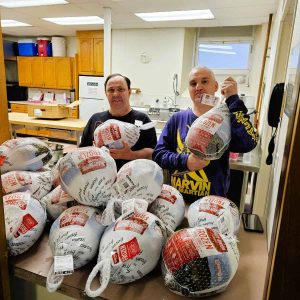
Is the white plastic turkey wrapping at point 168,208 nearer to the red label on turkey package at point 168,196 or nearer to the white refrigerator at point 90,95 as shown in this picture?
the red label on turkey package at point 168,196

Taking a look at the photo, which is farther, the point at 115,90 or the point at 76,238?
the point at 115,90

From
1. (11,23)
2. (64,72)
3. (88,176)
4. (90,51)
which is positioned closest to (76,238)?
(88,176)

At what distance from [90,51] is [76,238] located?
5771mm

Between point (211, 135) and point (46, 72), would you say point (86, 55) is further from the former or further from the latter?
point (211, 135)

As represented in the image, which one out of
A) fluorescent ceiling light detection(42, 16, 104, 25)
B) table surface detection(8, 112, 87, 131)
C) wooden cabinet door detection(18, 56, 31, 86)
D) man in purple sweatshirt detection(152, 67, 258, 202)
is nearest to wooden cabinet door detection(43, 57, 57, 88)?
wooden cabinet door detection(18, 56, 31, 86)

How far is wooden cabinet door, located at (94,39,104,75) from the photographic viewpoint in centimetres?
569

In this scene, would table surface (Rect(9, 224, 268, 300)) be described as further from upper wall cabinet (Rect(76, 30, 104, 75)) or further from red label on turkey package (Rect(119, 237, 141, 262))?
upper wall cabinet (Rect(76, 30, 104, 75))

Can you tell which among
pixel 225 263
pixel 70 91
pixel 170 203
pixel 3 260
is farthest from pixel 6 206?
pixel 70 91

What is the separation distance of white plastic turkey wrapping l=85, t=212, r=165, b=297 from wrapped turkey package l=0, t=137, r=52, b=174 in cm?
47

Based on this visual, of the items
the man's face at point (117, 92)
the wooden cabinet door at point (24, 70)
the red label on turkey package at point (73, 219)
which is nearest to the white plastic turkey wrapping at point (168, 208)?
the red label on turkey package at point (73, 219)

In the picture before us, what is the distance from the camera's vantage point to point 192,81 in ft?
4.63

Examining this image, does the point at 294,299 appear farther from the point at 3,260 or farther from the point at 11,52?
the point at 11,52

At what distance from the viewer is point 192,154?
45.2 inches

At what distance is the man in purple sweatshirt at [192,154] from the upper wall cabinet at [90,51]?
4733mm
